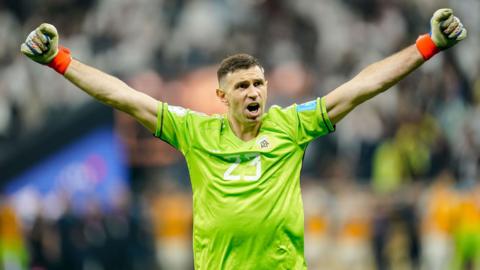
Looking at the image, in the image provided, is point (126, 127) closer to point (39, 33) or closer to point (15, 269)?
point (15, 269)

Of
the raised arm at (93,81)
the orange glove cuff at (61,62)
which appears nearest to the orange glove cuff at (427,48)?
the raised arm at (93,81)

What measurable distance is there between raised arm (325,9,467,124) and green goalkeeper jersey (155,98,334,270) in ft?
0.47

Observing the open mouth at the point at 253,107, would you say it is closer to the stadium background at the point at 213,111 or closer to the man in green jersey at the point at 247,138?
the man in green jersey at the point at 247,138

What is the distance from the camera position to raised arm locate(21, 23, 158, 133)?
7574mm

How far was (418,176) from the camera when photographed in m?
18.0

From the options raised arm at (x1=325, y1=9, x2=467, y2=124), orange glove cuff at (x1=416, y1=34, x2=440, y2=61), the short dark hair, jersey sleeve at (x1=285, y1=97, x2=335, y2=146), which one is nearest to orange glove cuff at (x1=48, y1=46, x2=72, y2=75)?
the short dark hair

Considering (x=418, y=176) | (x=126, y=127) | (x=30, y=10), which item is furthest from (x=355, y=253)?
(x=30, y=10)

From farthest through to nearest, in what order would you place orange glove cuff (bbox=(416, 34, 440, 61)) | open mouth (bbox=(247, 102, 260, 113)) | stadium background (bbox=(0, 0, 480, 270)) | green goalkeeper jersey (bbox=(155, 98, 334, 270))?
stadium background (bbox=(0, 0, 480, 270)), open mouth (bbox=(247, 102, 260, 113)), orange glove cuff (bbox=(416, 34, 440, 61)), green goalkeeper jersey (bbox=(155, 98, 334, 270))

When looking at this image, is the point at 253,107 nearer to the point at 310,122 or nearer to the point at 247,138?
the point at 247,138

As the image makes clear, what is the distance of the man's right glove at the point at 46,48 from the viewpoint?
297 inches

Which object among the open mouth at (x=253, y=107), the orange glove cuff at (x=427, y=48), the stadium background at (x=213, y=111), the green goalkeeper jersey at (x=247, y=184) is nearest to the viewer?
the green goalkeeper jersey at (x=247, y=184)

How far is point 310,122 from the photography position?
7.63 meters

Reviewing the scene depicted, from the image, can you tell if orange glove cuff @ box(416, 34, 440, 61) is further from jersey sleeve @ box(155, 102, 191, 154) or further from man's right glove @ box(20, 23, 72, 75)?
man's right glove @ box(20, 23, 72, 75)

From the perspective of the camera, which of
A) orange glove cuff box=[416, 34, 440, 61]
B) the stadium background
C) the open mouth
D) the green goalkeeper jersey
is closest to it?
the green goalkeeper jersey
